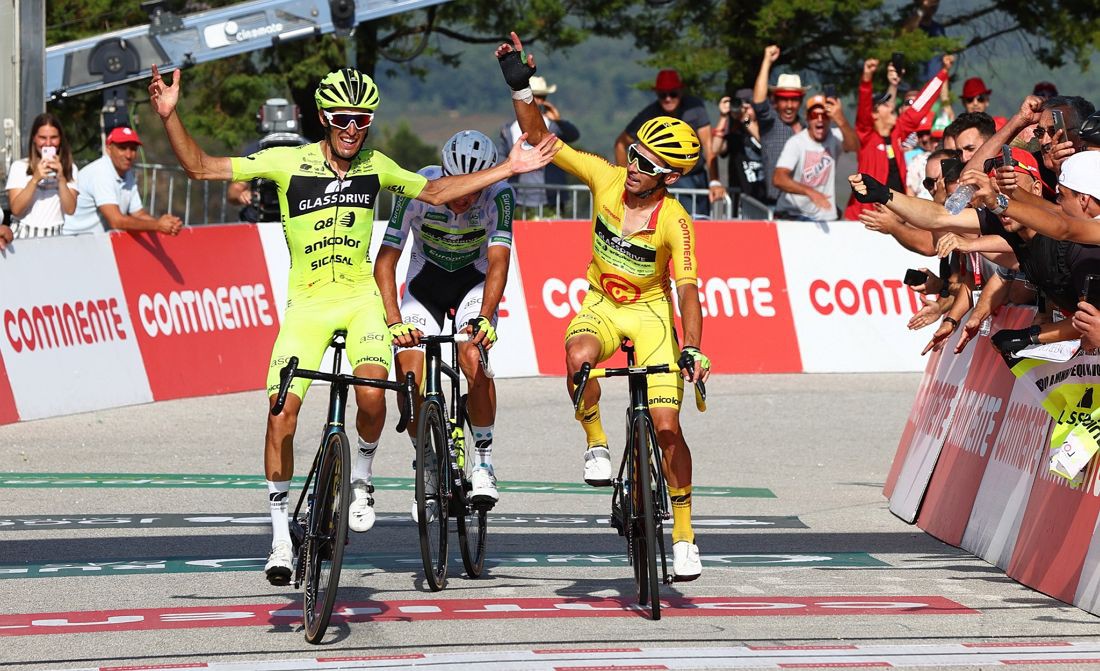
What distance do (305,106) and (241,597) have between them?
21.5 meters

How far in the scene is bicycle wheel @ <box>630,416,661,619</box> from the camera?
7.97 meters

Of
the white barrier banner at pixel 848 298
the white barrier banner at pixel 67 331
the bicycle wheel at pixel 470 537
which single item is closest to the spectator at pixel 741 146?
the white barrier banner at pixel 848 298

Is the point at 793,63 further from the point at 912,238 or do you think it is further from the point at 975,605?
the point at 975,605

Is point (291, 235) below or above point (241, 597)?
above

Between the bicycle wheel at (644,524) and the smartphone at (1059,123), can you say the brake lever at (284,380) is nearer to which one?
the bicycle wheel at (644,524)

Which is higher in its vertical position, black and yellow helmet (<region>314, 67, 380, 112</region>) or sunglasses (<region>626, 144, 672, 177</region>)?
black and yellow helmet (<region>314, 67, 380, 112</region>)

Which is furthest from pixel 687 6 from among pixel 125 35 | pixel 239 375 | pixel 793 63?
pixel 239 375

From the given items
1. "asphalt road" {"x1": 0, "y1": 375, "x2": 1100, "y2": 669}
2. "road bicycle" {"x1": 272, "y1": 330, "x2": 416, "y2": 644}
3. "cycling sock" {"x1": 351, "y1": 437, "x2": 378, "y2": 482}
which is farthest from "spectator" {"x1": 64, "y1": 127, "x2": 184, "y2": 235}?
"road bicycle" {"x1": 272, "y1": 330, "x2": 416, "y2": 644}

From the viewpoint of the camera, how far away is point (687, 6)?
90.0ft

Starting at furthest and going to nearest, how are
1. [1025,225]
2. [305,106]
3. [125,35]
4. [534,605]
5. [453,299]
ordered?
[305,106]
[125,35]
[453,299]
[534,605]
[1025,225]

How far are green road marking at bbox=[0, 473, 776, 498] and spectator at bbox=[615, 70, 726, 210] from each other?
6216 mm

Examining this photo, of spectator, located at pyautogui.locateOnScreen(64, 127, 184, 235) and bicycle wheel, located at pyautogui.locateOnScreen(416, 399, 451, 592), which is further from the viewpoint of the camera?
spectator, located at pyautogui.locateOnScreen(64, 127, 184, 235)

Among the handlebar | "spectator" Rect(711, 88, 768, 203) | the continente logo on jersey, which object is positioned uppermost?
"spectator" Rect(711, 88, 768, 203)

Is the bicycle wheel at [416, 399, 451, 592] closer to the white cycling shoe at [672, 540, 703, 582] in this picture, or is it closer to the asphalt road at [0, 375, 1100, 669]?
the asphalt road at [0, 375, 1100, 669]
